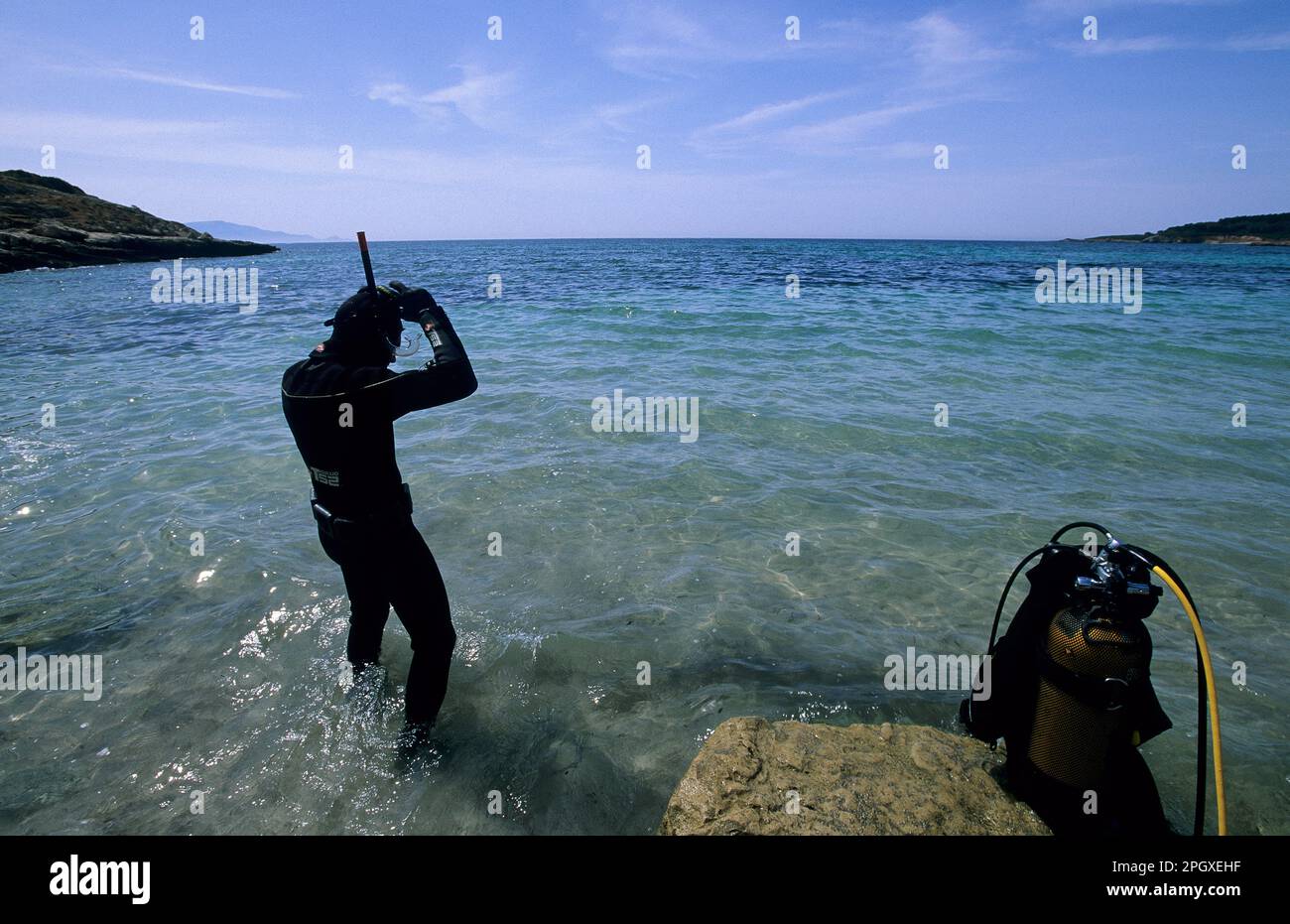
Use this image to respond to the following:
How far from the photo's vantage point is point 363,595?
3934 millimetres

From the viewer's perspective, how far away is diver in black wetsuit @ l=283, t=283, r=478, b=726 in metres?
3.31

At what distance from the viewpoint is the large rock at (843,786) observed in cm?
285

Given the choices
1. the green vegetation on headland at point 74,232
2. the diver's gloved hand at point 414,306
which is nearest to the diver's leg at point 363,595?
the diver's gloved hand at point 414,306

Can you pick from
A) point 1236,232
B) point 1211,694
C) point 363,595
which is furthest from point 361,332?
point 1236,232

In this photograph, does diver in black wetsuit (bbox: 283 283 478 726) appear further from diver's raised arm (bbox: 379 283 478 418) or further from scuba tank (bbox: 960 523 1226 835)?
scuba tank (bbox: 960 523 1226 835)

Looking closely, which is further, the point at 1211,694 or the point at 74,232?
the point at 74,232

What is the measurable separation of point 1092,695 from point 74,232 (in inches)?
2636

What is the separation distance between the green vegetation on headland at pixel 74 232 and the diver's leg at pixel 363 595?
180 feet

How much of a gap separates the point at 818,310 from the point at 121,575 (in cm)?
2092

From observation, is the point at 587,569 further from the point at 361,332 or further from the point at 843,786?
the point at 843,786

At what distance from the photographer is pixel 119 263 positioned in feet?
166

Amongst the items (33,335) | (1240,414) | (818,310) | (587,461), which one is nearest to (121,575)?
(587,461)

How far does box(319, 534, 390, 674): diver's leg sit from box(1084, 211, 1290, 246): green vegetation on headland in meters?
125
